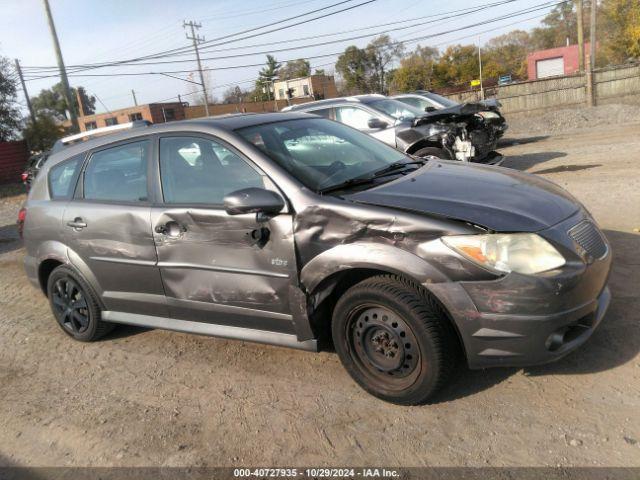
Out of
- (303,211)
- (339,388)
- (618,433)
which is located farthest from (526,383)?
(303,211)

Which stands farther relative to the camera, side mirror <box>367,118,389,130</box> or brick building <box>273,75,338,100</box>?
brick building <box>273,75,338,100</box>

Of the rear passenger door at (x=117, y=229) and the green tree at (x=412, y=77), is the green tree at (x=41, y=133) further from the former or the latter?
the green tree at (x=412, y=77)

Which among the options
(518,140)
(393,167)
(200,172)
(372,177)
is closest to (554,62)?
(518,140)

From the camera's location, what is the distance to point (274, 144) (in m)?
3.67

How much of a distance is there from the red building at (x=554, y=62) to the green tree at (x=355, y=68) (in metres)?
18.0

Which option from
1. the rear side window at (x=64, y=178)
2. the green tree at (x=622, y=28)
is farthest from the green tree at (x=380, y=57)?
the rear side window at (x=64, y=178)

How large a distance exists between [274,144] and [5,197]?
21.7 m

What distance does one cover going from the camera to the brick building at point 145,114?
55.5 metres

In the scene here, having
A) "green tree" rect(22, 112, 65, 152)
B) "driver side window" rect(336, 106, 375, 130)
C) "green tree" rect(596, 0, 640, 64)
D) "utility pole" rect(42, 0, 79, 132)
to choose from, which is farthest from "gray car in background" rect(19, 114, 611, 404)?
"green tree" rect(596, 0, 640, 64)

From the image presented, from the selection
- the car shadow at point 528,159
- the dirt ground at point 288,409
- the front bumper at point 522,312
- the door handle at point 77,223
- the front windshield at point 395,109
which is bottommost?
the car shadow at point 528,159

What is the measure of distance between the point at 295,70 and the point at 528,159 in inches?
2878

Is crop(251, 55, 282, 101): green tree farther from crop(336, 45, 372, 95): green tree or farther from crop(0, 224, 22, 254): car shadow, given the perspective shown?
crop(0, 224, 22, 254): car shadow

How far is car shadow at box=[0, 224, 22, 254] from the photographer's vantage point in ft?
31.5

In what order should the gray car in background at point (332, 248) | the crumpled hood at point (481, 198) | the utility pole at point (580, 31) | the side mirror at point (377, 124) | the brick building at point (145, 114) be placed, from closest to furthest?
1. the gray car in background at point (332, 248)
2. the crumpled hood at point (481, 198)
3. the side mirror at point (377, 124)
4. the utility pole at point (580, 31)
5. the brick building at point (145, 114)
